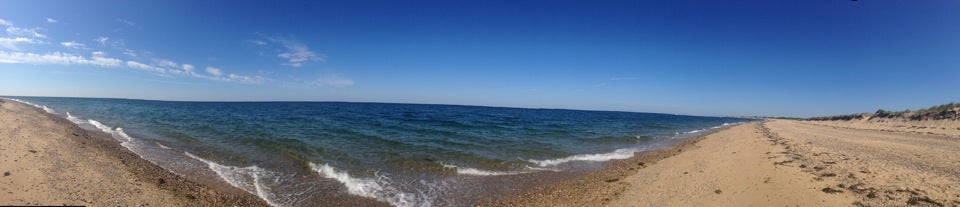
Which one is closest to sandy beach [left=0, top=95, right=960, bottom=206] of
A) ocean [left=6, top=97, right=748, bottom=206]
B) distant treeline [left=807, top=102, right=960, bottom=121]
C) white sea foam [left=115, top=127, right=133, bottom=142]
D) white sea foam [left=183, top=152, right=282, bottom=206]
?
white sea foam [left=183, top=152, right=282, bottom=206]

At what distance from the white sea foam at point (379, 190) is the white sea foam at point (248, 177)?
6.38ft

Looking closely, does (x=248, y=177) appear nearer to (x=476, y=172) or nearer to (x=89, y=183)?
(x=89, y=183)

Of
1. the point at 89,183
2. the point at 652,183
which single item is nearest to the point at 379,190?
the point at 89,183

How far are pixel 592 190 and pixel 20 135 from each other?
24.4 metres

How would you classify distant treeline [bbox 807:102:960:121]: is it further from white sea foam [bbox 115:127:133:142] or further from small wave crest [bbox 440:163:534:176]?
white sea foam [bbox 115:127:133:142]

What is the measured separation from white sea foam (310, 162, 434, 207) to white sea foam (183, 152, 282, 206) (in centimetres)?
Result: 194

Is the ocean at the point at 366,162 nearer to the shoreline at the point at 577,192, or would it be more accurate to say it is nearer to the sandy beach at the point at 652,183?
the shoreline at the point at 577,192

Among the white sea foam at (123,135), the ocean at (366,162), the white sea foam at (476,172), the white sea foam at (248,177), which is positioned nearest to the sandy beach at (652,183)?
the white sea foam at (248,177)

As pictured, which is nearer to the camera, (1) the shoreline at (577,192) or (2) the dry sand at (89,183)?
(2) the dry sand at (89,183)

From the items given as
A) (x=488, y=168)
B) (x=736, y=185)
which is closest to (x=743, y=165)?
(x=736, y=185)

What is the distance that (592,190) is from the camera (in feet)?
36.9

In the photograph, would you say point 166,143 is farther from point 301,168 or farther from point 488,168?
point 488,168

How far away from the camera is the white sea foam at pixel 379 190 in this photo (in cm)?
1088

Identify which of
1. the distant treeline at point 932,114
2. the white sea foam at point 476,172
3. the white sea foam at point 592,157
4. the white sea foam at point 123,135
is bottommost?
the white sea foam at point 476,172
